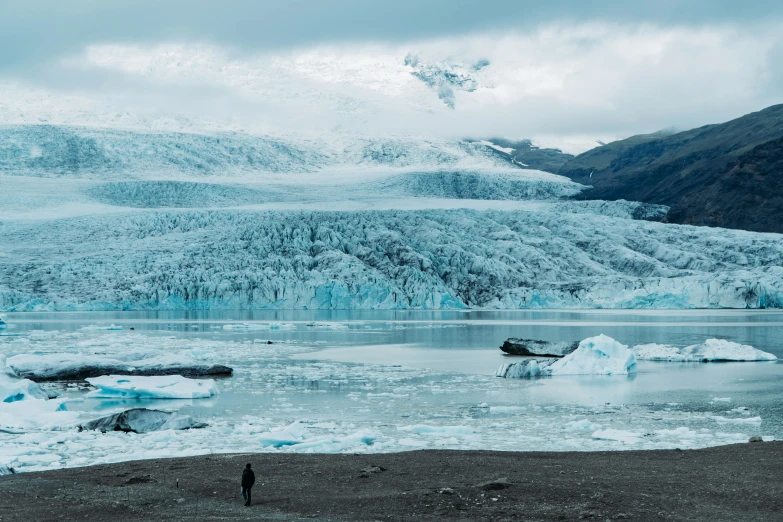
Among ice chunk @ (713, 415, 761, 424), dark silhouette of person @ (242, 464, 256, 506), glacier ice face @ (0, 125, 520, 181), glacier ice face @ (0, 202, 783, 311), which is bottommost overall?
ice chunk @ (713, 415, 761, 424)

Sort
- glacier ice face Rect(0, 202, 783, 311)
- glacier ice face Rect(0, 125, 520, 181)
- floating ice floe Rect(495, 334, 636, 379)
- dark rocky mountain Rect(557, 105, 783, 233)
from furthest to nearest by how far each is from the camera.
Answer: dark rocky mountain Rect(557, 105, 783, 233) < glacier ice face Rect(0, 125, 520, 181) < glacier ice face Rect(0, 202, 783, 311) < floating ice floe Rect(495, 334, 636, 379)

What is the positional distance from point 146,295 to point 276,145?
40945 mm

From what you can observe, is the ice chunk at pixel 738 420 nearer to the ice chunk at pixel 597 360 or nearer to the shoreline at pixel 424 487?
the shoreline at pixel 424 487

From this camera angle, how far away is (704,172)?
307ft

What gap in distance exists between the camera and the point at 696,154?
10119 centimetres

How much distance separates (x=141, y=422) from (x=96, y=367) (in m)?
6.04

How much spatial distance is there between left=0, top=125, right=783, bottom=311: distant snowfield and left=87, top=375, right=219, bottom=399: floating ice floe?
28243mm

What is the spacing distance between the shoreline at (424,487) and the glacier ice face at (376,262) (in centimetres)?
3470

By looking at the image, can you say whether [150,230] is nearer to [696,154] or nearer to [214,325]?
[214,325]

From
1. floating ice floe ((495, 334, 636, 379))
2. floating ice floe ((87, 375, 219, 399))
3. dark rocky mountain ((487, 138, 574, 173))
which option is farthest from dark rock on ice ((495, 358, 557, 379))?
dark rocky mountain ((487, 138, 574, 173))

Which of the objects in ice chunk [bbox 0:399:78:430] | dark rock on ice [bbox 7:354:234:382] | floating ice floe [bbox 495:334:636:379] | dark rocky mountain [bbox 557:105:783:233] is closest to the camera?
ice chunk [bbox 0:399:78:430]

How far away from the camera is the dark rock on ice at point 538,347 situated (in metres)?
20.2

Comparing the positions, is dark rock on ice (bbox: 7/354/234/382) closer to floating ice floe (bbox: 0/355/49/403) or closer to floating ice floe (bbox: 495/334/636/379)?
floating ice floe (bbox: 0/355/49/403)

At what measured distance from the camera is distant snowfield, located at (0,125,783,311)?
4238cm
